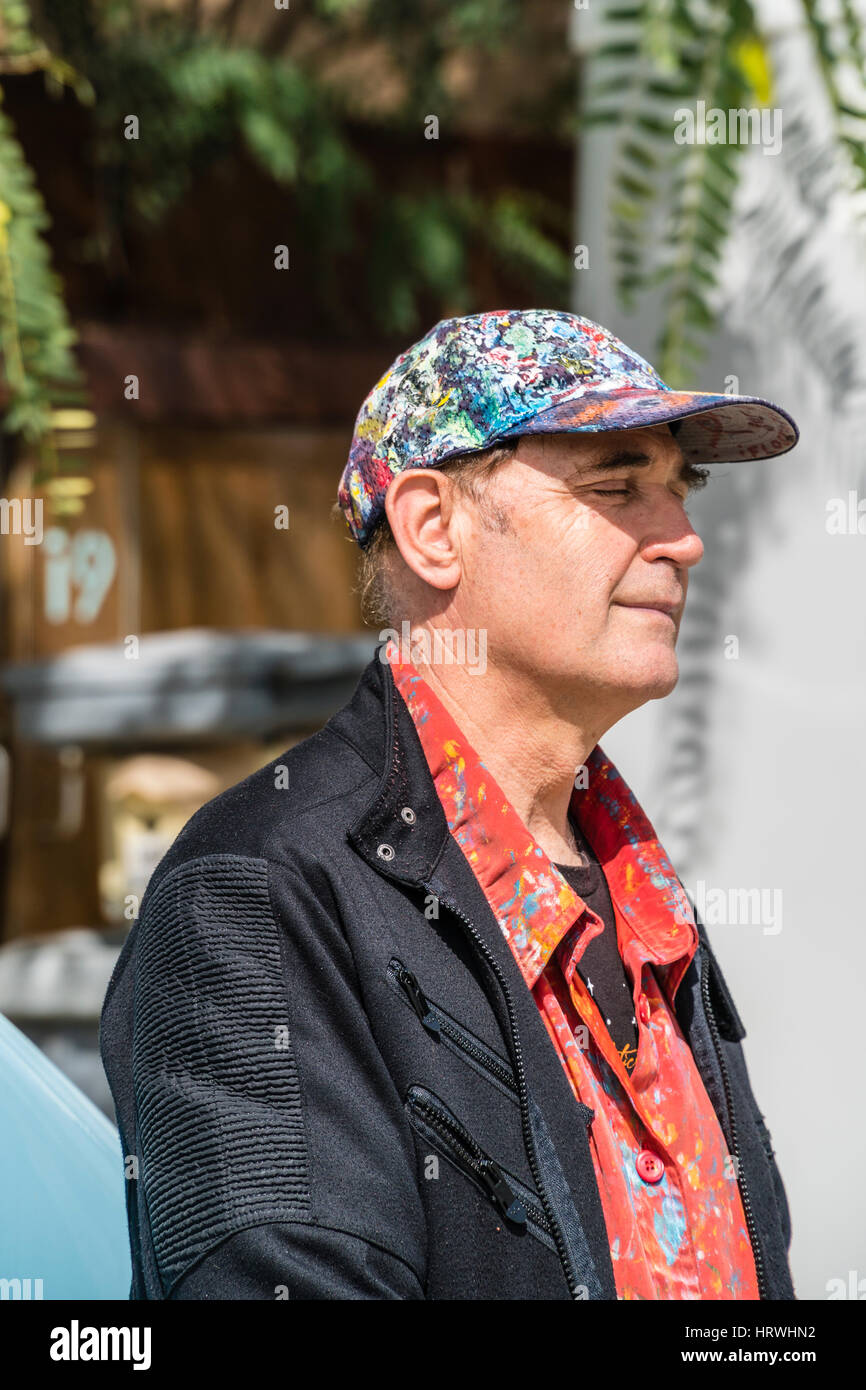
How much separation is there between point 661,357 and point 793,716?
0.68 meters

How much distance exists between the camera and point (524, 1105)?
3.98 ft

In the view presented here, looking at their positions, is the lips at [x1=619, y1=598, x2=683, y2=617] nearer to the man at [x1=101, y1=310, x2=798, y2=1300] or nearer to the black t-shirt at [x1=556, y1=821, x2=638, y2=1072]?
the man at [x1=101, y1=310, x2=798, y2=1300]

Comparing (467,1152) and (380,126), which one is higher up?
(380,126)

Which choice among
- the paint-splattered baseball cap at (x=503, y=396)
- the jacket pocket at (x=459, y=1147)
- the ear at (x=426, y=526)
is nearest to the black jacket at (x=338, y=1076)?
the jacket pocket at (x=459, y=1147)

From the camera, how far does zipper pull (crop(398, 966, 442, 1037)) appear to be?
1.20m

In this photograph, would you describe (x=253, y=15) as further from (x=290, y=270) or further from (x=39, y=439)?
(x=39, y=439)

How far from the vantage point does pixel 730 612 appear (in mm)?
2564

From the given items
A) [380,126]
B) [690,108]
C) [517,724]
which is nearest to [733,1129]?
[517,724]

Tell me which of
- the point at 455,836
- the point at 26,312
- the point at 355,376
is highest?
the point at 355,376

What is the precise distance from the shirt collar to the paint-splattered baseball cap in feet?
0.70

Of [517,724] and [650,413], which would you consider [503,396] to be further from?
[517,724]

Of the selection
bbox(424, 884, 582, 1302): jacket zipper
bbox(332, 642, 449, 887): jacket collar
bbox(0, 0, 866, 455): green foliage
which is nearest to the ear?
bbox(332, 642, 449, 887): jacket collar

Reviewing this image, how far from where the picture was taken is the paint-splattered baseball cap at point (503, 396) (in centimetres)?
134

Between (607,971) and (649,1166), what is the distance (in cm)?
20
